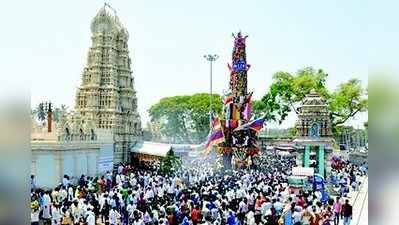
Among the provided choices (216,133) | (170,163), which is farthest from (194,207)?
(170,163)

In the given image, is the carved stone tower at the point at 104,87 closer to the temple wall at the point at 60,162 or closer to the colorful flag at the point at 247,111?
the temple wall at the point at 60,162

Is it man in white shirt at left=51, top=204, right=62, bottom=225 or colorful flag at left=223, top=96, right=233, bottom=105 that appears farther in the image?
colorful flag at left=223, top=96, right=233, bottom=105

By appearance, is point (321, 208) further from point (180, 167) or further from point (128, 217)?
point (180, 167)

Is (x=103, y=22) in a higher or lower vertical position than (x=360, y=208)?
higher

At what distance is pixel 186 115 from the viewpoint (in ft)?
102

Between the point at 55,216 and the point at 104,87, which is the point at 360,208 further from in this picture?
the point at 104,87

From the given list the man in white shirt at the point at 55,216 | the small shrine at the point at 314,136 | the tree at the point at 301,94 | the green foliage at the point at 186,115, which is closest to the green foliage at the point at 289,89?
the tree at the point at 301,94

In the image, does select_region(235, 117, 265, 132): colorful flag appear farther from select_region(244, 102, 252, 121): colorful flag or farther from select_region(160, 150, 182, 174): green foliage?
select_region(160, 150, 182, 174): green foliage

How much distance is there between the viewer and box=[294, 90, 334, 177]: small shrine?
15.3 m

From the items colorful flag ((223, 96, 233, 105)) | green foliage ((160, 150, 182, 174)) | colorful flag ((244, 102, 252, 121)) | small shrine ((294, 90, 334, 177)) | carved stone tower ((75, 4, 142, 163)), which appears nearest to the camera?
small shrine ((294, 90, 334, 177))

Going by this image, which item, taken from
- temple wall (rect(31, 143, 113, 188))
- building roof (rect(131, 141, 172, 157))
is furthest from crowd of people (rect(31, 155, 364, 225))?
building roof (rect(131, 141, 172, 157))

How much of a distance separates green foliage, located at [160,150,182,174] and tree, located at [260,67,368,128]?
8.06 metres

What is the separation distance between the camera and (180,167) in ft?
62.1

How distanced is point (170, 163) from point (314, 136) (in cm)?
637
